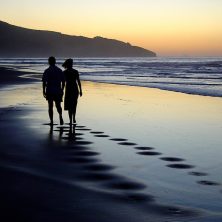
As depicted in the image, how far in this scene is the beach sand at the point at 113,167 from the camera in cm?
475

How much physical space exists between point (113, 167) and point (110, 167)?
0.05 meters

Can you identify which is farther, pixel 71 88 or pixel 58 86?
pixel 71 88

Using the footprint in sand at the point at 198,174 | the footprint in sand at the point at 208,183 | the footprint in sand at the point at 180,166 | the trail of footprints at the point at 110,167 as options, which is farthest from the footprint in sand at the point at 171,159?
the footprint in sand at the point at 208,183

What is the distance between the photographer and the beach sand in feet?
15.6

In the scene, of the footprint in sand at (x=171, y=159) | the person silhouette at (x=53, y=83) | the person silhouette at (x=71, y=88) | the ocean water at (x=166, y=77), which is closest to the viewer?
the footprint in sand at (x=171, y=159)

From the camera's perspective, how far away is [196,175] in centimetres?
638

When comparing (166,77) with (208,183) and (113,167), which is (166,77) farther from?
(208,183)

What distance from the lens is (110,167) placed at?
693 cm

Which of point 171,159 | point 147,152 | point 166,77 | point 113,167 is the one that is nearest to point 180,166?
point 171,159

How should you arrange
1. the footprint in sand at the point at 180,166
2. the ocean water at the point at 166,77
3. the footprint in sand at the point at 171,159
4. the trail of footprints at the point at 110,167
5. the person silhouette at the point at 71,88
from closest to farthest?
Result: 1. the trail of footprints at the point at 110,167
2. the footprint in sand at the point at 180,166
3. the footprint in sand at the point at 171,159
4. the person silhouette at the point at 71,88
5. the ocean water at the point at 166,77

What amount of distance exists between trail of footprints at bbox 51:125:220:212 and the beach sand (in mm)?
12

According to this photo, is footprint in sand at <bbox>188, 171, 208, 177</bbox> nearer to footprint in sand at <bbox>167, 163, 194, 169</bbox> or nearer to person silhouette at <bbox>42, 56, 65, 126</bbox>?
footprint in sand at <bbox>167, 163, 194, 169</bbox>

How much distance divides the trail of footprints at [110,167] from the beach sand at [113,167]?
12 mm

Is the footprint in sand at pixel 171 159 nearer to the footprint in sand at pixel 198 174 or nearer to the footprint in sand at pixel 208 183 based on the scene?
the footprint in sand at pixel 198 174
